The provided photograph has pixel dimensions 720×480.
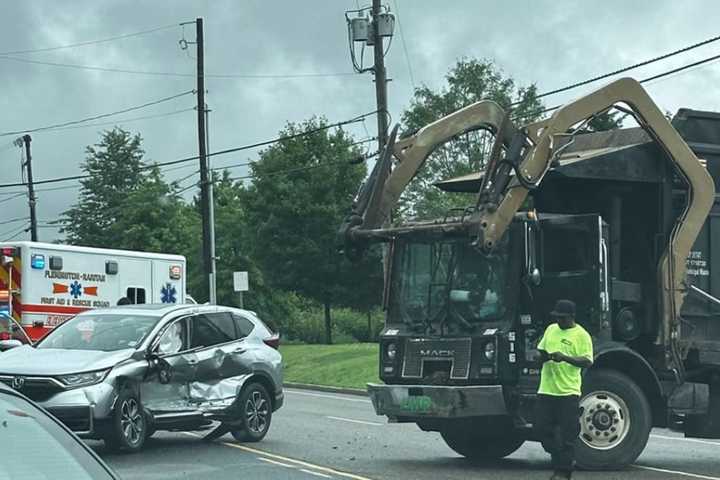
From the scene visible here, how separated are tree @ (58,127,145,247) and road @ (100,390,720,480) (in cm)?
5666

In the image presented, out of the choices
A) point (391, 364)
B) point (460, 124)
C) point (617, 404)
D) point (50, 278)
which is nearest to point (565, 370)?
point (617, 404)

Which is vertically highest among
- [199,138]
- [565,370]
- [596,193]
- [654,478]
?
[199,138]

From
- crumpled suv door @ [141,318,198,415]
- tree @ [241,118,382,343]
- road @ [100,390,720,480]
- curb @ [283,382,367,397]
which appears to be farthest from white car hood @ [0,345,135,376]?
tree @ [241,118,382,343]

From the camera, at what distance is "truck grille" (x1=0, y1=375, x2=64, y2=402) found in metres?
14.0

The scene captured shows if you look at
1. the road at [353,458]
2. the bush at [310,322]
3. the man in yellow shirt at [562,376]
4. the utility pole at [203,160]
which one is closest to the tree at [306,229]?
the bush at [310,322]

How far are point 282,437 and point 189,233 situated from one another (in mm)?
47996

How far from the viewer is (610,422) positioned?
1340 cm

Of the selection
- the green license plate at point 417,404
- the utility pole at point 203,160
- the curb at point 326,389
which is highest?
the utility pole at point 203,160

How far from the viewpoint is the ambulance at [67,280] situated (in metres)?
22.1

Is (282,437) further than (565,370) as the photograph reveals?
Yes

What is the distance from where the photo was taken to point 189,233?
64.5 metres

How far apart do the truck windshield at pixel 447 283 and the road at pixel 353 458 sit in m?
1.61

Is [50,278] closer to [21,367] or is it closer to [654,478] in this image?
[21,367]

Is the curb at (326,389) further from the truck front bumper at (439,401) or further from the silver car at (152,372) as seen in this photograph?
the truck front bumper at (439,401)
